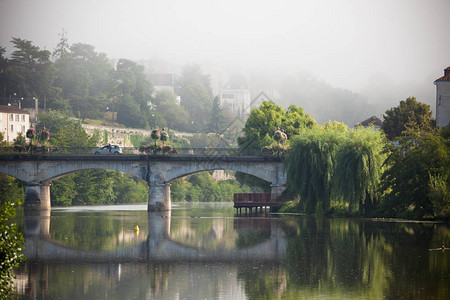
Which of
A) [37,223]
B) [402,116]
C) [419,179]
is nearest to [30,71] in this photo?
[402,116]

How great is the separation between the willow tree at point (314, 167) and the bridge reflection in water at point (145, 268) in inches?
746

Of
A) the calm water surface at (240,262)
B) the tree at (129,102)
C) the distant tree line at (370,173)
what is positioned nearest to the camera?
the calm water surface at (240,262)

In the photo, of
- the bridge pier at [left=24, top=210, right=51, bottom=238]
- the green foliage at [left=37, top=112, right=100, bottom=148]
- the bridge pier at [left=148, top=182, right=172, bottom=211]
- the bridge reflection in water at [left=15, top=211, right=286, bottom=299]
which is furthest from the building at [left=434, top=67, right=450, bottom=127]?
the green foliage at [left=37, top=112, right=100, bottom=148]

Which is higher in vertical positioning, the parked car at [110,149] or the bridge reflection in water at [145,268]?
the parked car at [110,149]

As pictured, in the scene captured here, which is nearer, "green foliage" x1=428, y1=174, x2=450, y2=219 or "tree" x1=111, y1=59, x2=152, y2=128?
"green foliage" x1=428, y1=174, x2=450, y2=219

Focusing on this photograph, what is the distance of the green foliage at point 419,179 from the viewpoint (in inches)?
2539

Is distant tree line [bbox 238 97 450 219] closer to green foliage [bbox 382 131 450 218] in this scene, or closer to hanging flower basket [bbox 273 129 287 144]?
green foliage [bbox 382 131 450 218]

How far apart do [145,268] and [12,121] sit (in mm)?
111397

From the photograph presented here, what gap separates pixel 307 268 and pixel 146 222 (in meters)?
36.7

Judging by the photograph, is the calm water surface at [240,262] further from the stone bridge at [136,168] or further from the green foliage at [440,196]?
the stone bridge at [136,168]

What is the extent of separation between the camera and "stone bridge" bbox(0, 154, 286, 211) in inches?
3492

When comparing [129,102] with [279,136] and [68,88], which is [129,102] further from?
[279,136]

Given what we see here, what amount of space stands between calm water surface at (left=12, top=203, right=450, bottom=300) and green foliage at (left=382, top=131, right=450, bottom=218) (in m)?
3.57

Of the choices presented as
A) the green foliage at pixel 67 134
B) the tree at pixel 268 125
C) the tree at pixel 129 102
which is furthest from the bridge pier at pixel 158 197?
the tree at pixel 129 102
